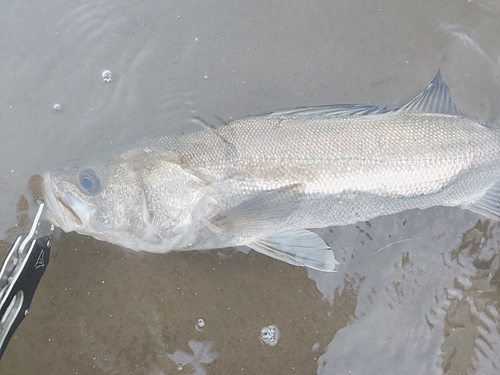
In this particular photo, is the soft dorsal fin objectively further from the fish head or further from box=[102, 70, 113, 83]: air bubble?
box=[102, 70, 113, 83]: air bubble

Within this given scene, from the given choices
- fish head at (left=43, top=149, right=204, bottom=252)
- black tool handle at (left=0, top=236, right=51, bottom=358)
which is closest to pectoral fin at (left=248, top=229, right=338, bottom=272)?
fish head at (left=43, top=149, right=204, bottom=252)

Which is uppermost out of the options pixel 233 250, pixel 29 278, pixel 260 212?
pixel 260 212

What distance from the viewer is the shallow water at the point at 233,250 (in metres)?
2.82

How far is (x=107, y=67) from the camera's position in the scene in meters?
2.92

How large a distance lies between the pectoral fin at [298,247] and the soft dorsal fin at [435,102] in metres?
1.19

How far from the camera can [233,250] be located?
2875mm

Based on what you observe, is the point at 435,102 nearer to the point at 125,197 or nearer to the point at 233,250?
the point at 233,250

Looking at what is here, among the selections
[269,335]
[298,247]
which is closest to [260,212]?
[298,247]

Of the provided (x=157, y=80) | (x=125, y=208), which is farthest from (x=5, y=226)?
(x=157, y=80)

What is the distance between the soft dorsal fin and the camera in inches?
101

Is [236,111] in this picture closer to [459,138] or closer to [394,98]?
[394,98]

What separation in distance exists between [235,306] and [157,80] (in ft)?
6.49

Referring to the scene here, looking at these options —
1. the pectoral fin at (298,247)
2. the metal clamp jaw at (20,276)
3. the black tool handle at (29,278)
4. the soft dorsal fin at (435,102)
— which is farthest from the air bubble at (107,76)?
the soft dorsal fin at (435,102)

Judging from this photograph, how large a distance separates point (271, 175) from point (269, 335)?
139 cm
